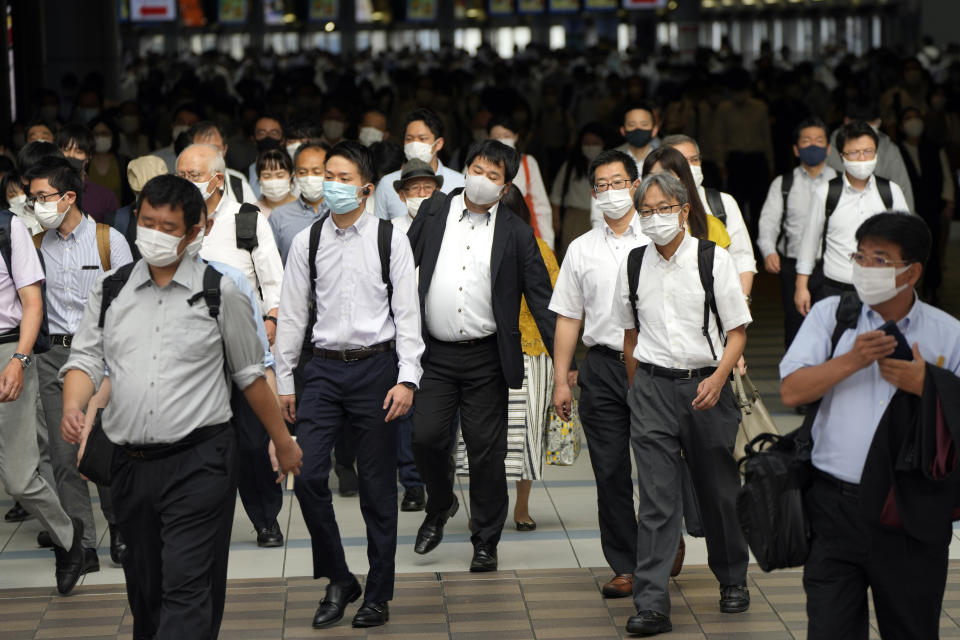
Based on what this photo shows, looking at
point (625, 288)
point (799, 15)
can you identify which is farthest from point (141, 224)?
point (799, 15)

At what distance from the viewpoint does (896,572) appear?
4.09m

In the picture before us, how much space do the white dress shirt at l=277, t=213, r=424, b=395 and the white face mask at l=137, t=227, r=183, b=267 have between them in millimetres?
1353

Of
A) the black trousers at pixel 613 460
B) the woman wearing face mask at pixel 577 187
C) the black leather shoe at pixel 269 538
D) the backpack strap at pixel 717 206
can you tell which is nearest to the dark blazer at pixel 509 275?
the black trousers at pixel 613 460

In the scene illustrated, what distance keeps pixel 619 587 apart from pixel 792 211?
12.8 feet

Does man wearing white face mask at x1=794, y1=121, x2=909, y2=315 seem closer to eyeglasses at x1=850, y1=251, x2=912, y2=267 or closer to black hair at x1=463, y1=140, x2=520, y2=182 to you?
black hair at x1=463, y1=140, x2=520, y2=182

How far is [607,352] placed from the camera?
20.4 ft

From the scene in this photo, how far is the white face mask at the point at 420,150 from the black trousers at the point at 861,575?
4356 millimetres

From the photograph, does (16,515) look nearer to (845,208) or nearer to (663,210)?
(663,210)

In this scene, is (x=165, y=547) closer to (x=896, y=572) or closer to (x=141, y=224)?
(x=141, y=224)

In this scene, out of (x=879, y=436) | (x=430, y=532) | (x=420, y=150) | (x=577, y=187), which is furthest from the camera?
(x=577, y=187)

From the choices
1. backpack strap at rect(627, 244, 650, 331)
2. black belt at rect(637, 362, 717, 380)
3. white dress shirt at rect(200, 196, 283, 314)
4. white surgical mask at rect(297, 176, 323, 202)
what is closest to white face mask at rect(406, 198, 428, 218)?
white surgical mask at rect(297, 176, 323, 202)

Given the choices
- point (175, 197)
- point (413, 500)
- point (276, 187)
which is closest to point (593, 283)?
point (413, 500)

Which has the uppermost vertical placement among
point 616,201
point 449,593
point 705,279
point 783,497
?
point 616,201

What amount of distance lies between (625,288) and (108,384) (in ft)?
6.51
